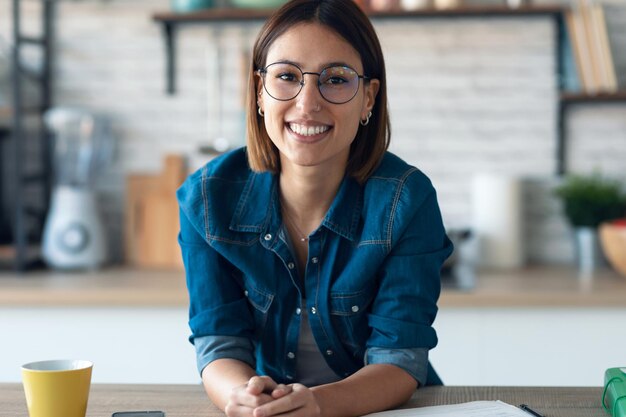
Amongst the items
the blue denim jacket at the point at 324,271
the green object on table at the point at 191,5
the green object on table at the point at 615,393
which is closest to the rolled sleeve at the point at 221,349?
the blue denim jacket at the point at 324,271

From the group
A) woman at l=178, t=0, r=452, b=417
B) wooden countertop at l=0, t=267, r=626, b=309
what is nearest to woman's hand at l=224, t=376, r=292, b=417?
woman at l=178, t=0, r=452, b=417

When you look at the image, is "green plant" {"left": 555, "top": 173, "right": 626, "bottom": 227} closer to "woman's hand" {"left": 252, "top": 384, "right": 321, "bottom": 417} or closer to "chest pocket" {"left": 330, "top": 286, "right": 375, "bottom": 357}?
"chest pocket" {"left": 330, "top": 286, "right": 375, "bottom": 357}

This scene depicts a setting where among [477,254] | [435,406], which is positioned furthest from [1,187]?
[435,406]

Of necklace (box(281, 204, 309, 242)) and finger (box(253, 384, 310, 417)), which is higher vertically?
necklace (box(281, 204, 309, 242))

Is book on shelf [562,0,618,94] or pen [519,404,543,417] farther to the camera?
book on shelf [562,0,618,94]

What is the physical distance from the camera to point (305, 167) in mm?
1574

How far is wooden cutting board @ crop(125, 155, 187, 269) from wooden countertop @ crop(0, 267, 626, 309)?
26cm

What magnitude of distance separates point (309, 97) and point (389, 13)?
1663 mm

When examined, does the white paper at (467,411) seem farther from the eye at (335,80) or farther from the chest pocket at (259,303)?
the eye at (335,80)

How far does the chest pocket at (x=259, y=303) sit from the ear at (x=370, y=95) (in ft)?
1.18

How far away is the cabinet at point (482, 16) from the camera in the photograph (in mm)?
3010

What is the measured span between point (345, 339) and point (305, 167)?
1.02 feet

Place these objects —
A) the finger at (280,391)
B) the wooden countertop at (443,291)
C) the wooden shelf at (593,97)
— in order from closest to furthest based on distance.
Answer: the finger at (280,391)
the wooden countertop at (443,291)
the wooden shelf at (593,97)

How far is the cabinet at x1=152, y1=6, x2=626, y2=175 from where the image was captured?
3.01 meters
